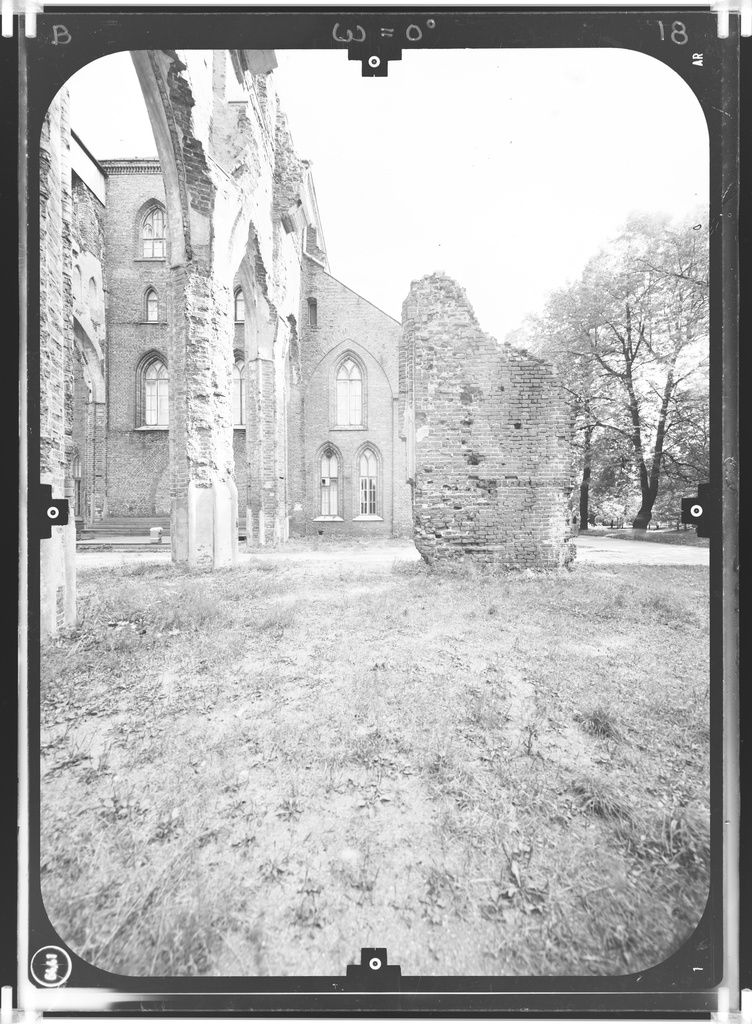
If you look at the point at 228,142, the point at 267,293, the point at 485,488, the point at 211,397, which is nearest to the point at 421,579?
the point at 485,488

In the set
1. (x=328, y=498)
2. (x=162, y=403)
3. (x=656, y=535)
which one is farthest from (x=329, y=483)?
(x=656, y=535)

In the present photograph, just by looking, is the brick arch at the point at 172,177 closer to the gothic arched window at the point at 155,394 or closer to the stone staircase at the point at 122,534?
the gothic arched window at the point at 155,394

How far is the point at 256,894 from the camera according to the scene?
3.90ft

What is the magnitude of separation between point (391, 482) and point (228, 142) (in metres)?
4.29

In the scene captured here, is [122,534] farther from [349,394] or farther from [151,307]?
[349,394]

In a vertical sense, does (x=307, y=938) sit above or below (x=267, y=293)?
below

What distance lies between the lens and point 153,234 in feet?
12.3

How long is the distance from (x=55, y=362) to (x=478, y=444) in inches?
114

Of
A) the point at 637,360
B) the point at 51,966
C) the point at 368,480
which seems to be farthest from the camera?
the point at 368,480

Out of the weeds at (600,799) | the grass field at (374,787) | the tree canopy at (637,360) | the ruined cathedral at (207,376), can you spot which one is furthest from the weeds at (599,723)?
the ruined cathedral at (207,376)

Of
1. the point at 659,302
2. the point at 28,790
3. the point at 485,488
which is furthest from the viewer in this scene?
the point at 485,488

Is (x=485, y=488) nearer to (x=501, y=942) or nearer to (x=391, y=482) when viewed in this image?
(x=391, y=482)

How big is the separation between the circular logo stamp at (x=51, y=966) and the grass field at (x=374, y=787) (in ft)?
0.32

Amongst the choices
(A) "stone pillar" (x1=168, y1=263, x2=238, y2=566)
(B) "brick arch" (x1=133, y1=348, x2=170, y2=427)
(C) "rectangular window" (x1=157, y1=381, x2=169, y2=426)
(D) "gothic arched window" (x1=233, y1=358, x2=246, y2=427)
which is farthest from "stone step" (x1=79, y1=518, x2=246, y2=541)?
(D) "gothic arched window" (x1=233, y1=358, x2=246, y2=427)
